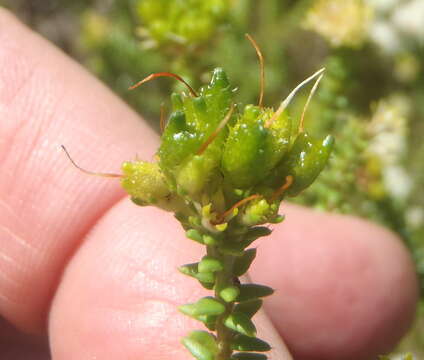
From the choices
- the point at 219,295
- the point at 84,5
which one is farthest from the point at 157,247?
the point at 84,5

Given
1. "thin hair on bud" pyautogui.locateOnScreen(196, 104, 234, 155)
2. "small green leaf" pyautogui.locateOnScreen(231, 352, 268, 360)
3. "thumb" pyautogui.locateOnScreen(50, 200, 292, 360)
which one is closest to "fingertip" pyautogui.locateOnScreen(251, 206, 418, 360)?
"thumb" pyautogui.locateOnScreen(50, 200, 292, 360)

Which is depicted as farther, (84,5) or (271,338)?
(84,5)

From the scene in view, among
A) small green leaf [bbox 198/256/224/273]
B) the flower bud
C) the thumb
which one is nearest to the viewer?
the flower bud

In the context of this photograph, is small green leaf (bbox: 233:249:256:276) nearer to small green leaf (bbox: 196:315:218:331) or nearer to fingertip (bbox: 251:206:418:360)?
small green leaf (bbox: 196:315:218:331)

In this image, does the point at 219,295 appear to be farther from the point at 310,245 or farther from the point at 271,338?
the point at 310,245

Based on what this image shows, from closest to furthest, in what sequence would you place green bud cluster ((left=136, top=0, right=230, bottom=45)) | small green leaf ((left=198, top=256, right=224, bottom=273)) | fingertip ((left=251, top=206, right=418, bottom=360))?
small green leaf ((left=198, top=256, right=224, bottom=273)), green bud cluster ((left=136, top=0, right=230, bottom=45)), fingertip ((left=251, top=206, right=418, bottom=360))

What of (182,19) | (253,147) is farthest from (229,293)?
(182,19)
